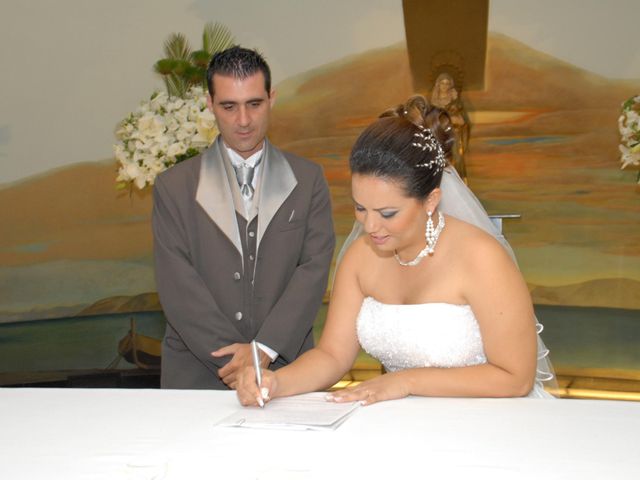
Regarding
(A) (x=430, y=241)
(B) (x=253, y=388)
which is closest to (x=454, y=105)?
(A) (x=430, y=241)

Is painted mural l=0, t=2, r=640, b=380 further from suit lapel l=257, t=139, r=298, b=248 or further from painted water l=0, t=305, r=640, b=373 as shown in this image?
suit lapel l=257, t=139, r=298, b=248

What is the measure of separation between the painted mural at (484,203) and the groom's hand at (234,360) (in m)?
4.86

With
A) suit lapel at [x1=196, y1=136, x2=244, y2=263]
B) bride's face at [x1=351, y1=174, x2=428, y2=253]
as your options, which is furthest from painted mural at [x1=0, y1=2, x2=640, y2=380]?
bride's face at [x1=351, y1=174, x2=428, y2=253]

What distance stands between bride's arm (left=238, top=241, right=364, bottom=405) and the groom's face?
2.03 ft

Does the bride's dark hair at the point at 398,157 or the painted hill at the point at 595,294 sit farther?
the painted hill at the point at 595,294

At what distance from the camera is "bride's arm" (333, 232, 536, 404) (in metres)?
2.88

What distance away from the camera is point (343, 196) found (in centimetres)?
848

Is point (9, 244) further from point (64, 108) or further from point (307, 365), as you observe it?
point (307, 365)

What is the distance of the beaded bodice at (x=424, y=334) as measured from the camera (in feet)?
10.4

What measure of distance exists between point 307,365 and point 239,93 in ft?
3.68

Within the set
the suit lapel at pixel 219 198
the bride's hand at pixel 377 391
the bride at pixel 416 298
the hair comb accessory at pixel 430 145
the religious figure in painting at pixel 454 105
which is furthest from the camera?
the religious figure in painting at pixel 454 105

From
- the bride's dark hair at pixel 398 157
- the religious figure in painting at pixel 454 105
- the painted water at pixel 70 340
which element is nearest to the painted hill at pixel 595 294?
the painted water at pixel 70 340

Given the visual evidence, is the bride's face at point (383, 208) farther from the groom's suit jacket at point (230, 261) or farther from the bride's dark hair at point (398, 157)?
the groom's suit jacket at point (230, 261)

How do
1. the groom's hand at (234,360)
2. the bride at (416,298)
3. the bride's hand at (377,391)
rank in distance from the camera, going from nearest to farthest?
the bride's hand at (377,391) < the bride at (416,298) < the groom's hand at (234,360)
